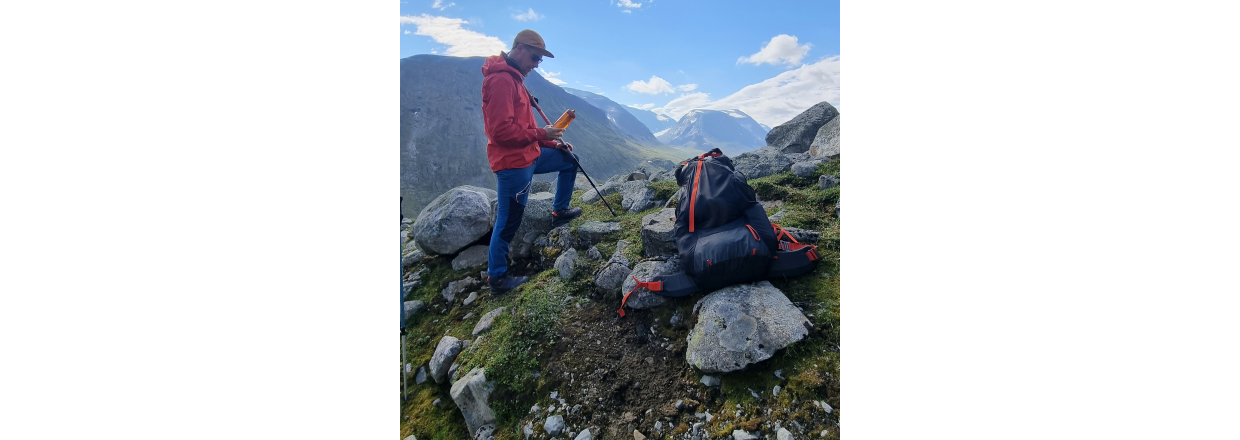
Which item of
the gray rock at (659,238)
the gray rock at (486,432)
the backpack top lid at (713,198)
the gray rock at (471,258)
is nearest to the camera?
the gray rock at (486,432)

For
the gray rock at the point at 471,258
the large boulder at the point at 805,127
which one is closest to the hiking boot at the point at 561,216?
the gray rock at the point at 471,258

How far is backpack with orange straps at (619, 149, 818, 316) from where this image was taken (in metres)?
3.80

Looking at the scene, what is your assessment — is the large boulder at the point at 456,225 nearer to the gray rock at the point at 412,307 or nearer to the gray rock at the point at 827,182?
the gray rock at the point at 412,307

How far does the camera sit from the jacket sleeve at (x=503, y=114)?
4.84 m

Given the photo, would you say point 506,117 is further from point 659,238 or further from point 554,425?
point 554,425

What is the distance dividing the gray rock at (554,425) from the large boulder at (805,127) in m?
10.7

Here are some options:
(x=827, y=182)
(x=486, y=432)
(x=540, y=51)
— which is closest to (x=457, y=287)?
(x=486, y=432)

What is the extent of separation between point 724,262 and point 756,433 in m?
1.60

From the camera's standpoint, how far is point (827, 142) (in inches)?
382
